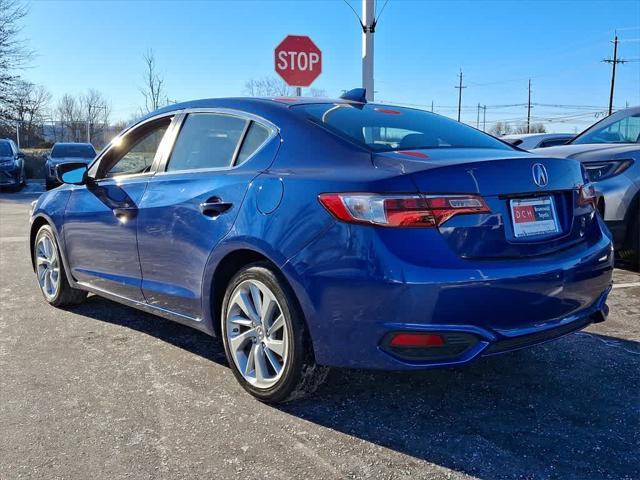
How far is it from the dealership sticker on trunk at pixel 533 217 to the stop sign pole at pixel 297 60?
267 inches

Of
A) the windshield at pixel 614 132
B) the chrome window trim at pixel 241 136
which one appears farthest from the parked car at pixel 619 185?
the chrome window trim at pixel 241 136

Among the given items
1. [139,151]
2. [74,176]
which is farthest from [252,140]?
[74,176]

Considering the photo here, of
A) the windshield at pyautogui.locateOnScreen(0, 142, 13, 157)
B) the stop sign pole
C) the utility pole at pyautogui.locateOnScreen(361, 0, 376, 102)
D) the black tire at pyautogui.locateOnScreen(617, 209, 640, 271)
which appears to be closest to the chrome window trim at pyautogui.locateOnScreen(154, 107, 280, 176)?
the black tire at pyautogui.locateOnScreen(617, 209, 640, 271)

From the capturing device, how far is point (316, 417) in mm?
2926

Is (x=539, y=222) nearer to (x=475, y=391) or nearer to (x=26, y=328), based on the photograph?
(x=475, y=391)

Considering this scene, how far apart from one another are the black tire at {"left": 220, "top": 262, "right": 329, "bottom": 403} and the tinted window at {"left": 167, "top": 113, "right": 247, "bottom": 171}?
0.73 meters

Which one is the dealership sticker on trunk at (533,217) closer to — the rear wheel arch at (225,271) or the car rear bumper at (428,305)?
the car rear bumper at (428,305)

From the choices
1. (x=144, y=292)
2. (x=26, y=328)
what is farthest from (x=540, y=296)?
(x=26, y=328)

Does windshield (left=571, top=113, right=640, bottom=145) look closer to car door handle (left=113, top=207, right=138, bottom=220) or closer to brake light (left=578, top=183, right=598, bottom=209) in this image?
brake light (left=578, top=183, right=598, bottom=209)

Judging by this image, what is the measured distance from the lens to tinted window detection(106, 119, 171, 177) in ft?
13.0

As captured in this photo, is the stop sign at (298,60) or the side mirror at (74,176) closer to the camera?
the side mirror at (74,176)

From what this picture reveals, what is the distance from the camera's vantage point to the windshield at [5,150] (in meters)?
17.6

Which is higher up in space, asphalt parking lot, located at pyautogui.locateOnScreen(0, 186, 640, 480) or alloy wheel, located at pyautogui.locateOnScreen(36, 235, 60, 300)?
alloy wheel, located at pyautogui.locateOnScreen(36, 235, 60, 300)

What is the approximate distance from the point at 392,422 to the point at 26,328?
2.93 meters
